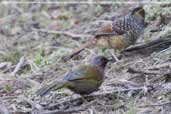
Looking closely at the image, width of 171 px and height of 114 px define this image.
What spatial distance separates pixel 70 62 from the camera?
26.2 feet

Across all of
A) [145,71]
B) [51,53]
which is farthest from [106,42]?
[145,71]

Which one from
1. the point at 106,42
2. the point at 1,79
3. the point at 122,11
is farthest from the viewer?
the point at 122,11

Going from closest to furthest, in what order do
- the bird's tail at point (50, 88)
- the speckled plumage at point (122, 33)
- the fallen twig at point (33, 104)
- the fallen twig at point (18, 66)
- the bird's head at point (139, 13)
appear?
1. the bird's tail at point (50, 88)
2. the fallen twig at point (33, 104)
3. the fallen twig at point (18, 66)
4. the speckled plumage at point (122, 33)
5. the bird's head at point (139, 13)

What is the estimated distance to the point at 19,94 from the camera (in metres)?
6.83

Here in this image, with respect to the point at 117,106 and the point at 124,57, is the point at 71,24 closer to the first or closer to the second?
the point at 124,57

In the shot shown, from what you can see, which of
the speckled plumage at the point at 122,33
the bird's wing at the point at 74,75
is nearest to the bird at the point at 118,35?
the speckled plumage at the point at 122,33

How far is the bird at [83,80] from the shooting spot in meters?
5.87

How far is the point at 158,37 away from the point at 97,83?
81.5 inches

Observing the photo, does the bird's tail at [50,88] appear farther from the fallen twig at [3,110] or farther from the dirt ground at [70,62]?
the fallen twig at [3,110]

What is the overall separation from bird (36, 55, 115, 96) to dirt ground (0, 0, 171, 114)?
16 centimetres

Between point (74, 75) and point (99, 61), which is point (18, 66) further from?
point (74, 75)

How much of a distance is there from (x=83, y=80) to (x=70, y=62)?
202 cm

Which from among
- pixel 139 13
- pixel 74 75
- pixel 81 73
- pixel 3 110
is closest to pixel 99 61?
pixel 81 73

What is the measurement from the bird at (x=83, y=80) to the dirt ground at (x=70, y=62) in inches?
6.1
